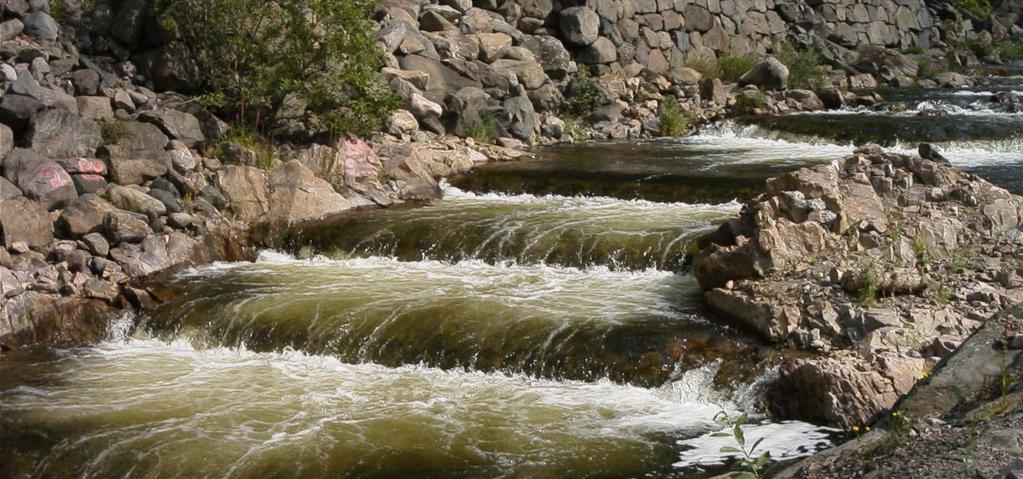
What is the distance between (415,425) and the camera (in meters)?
8.13

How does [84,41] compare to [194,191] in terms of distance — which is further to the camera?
[84,41]

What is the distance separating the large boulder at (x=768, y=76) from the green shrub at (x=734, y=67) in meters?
0.63

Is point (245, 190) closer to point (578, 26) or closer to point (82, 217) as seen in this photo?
point (82, 217)

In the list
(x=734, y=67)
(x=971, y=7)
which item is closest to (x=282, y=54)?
(x=734, y=67)

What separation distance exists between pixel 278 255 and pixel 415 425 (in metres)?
5.33

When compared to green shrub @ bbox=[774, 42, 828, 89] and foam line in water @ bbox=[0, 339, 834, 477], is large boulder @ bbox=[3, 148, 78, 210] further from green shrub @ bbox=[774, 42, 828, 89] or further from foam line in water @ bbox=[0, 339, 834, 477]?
green shrub @ bbox=[774, 42, 828, 89]

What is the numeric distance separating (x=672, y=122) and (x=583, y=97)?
1594 millimetres

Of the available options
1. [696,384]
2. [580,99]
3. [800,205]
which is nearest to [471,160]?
[580,99]

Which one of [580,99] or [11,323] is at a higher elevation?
[580,99]

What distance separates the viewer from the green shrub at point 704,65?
23.8 metres

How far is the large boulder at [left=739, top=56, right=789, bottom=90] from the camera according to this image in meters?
22.8

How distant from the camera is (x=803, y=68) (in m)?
23.8

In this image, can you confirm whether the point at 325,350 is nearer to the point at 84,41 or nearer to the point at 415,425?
the point at 415,425

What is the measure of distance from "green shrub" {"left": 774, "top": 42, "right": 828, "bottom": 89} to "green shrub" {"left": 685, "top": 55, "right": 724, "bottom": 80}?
1460mm
